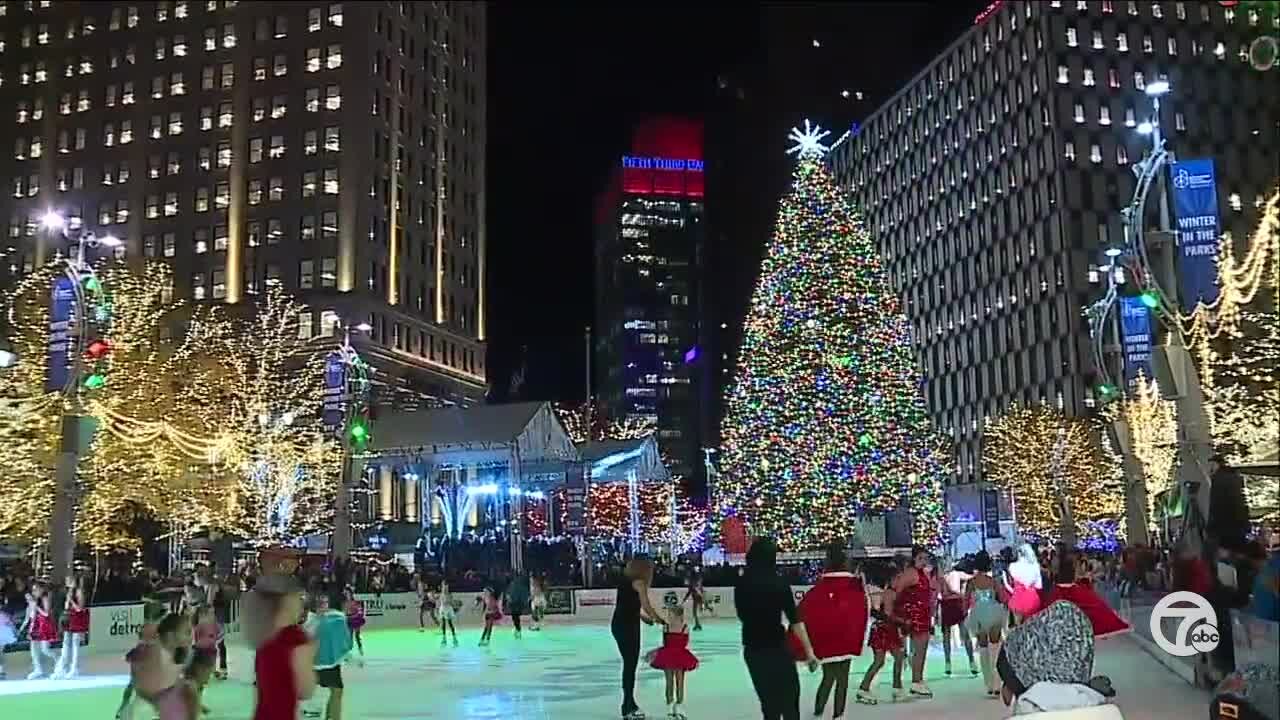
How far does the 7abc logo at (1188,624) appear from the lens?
7969mm

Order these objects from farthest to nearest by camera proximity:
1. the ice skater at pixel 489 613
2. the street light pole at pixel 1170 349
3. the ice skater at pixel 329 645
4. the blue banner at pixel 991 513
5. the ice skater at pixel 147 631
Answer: the blue banner at pixel 991 513, the ice skater at pixel 489 613, the street light pole at pixel 1170 349, the ice skater at pixel 329 645, the ice skater at pixel 147 631

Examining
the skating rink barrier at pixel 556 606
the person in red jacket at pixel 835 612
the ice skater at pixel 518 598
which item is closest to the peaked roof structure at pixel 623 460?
the skating rink barrier at pixel 556 606

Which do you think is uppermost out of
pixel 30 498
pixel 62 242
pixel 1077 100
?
pixel 1077 100

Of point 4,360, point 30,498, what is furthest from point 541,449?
point 4,360

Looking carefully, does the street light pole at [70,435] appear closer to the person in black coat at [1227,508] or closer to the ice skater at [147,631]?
the ice skater at [147,631]

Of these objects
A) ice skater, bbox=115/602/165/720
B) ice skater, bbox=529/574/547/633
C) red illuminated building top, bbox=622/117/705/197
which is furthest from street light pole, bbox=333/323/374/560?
red illuminated building top, bbox=622/117/705/197

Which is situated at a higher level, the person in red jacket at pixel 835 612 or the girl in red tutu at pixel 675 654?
the person in red jacket at pixel 835 612

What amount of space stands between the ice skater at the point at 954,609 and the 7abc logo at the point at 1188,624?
29.9 feet

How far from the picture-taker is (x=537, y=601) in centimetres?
3369

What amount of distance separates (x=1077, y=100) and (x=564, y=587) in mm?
65032

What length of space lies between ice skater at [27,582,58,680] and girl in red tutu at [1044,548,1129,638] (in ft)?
53.3

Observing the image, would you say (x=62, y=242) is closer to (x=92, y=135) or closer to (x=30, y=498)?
(x=92, y=135)

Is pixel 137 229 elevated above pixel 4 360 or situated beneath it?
elevated above

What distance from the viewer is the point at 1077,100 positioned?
87375 millimetres
